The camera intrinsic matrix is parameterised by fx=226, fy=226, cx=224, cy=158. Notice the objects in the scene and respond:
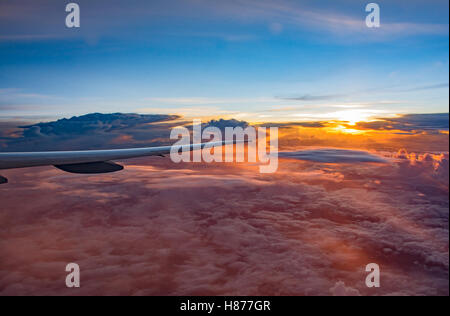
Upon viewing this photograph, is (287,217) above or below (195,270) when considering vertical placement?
below

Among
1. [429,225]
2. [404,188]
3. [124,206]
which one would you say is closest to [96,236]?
[124,206]

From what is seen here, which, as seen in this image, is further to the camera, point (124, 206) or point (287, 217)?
point (124, 206)

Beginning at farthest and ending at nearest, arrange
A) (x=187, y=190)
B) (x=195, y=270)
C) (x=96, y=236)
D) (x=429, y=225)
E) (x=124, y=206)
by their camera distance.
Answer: (x=187, y=190), (x=124, y=206), (x=429, y=225), (x=96, y=236), (x=195, y=270)

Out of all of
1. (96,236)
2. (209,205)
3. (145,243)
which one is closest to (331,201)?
(209,205)

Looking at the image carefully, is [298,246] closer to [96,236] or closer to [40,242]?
[96,236]

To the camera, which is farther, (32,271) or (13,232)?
(13,232)

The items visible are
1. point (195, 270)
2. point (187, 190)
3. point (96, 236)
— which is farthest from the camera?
point (187, 190)

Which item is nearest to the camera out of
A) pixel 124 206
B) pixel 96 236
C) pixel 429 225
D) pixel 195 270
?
pixel 195 270

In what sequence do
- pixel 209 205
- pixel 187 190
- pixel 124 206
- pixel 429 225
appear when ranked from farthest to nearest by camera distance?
pixel 187 190 → pixel 209 205 → pixel 124 206 → pixel 429 225

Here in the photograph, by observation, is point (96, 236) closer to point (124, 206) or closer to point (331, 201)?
point (124, 206)
